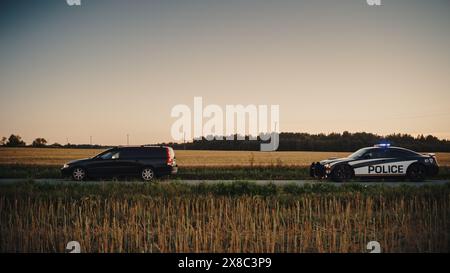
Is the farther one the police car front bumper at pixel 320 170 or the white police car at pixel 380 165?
the police car front bumper at pixel 320 170

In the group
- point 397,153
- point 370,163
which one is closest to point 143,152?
point 370,163

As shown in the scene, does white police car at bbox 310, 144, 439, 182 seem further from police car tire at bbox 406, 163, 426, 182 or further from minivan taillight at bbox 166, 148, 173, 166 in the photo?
minivan taillight at bbox 166, 148, 173, 166

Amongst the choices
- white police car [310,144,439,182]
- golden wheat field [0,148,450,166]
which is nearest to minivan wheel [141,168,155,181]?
white police car [310,144,439,182]

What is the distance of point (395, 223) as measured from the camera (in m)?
9.49

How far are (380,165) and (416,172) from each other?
71.3 inches

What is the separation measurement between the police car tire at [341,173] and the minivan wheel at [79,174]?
38.5ft

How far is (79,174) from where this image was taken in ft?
72.1

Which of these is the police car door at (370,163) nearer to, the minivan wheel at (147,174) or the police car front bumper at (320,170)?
the police car front bumper at (320,170)

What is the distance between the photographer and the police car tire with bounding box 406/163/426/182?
20688mm

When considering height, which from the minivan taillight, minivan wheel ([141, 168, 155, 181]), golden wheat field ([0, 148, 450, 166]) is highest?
the minivan taillight

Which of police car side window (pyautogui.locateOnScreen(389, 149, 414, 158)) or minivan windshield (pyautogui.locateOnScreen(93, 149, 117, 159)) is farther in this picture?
minivan windshield (pyautogui.locateOnScreen(93, 149, 117, 159))

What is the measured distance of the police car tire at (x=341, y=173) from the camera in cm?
2016

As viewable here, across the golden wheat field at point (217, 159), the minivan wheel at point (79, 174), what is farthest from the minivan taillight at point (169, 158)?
the golden wheat field at point (217, 159)

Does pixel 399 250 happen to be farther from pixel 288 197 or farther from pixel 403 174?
pixel 403 174
